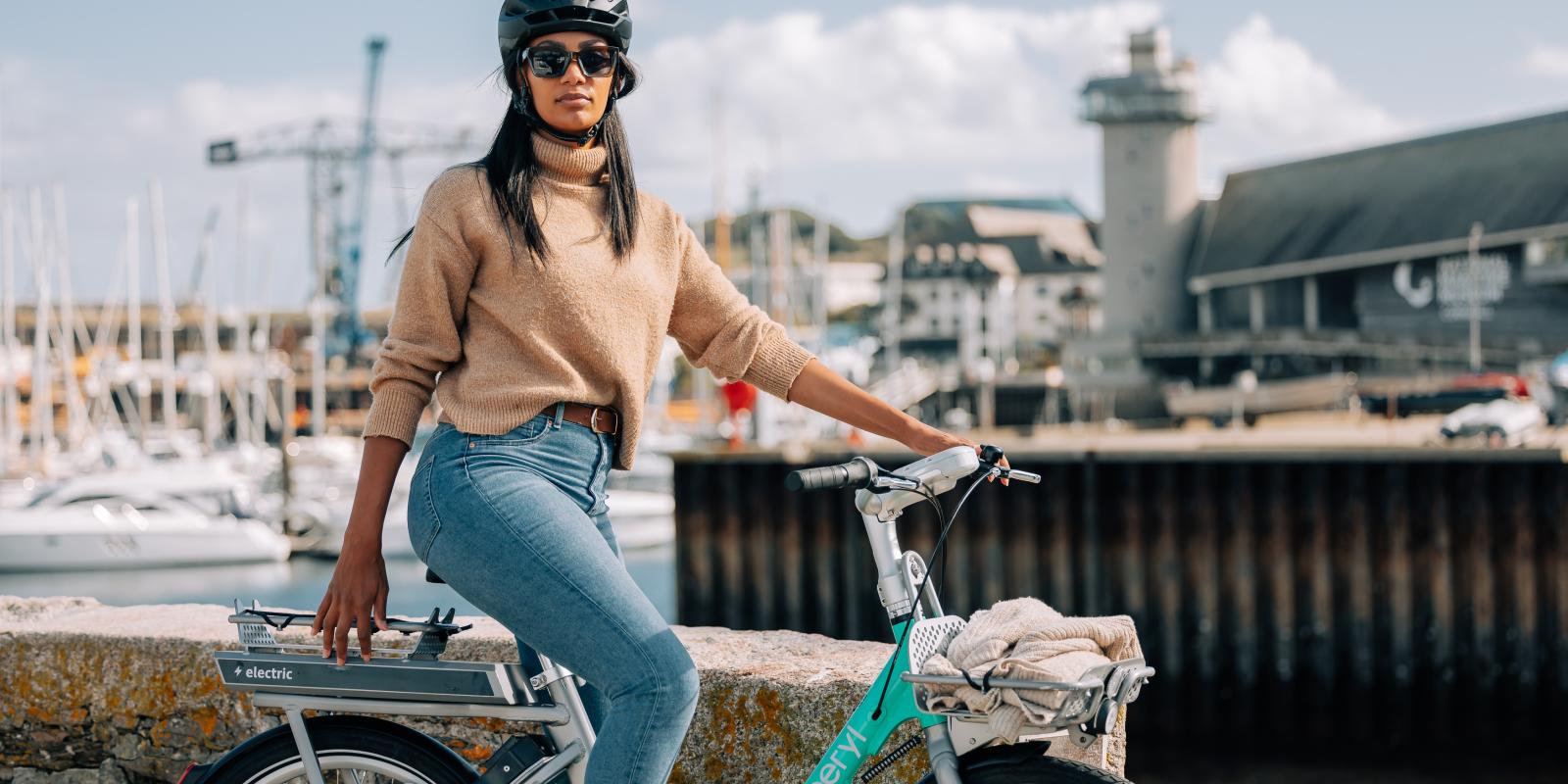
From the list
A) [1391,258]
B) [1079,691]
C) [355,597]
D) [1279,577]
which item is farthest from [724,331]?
[1391,258]

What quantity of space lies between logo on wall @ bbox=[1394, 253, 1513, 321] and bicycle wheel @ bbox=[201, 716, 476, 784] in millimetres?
56283

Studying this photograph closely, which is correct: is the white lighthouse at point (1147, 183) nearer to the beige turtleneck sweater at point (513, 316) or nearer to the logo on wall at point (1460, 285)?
the logo on wall at point (1460, 285)

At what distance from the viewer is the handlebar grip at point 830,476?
94.3 inches

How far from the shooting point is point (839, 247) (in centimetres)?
19312

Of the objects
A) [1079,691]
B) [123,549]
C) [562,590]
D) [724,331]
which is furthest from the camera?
[123,549]

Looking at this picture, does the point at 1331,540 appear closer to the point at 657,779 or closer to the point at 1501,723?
the point at 1501,723

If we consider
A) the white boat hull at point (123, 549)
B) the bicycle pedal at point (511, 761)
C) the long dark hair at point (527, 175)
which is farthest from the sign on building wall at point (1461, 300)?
the bicycle pedal at point (511, 761)

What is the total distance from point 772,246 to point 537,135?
39.5 m

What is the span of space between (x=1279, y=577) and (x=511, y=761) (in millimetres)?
16422

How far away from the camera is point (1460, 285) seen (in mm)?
55594

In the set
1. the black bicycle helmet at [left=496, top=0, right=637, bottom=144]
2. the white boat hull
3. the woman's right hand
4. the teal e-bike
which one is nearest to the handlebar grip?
the teal e-bike

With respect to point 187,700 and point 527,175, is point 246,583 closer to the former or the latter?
point 187,700

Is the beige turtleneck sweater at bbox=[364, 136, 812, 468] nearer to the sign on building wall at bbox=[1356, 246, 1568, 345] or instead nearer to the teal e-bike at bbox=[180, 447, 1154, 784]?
the teal e-bike at bbox=[180, 447, 1154, 784]

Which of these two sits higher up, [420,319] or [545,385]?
[420,319]
